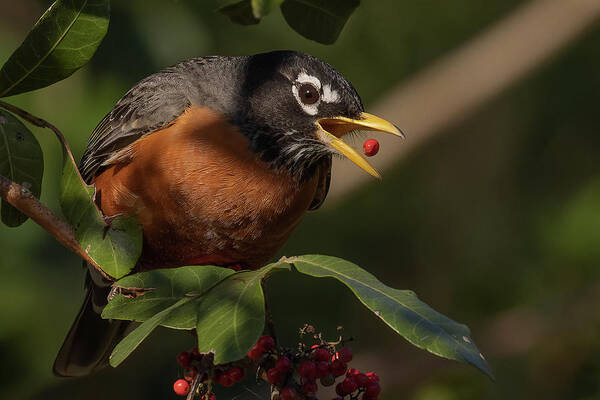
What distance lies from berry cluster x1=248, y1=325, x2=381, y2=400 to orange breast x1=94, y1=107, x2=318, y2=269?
0.88m

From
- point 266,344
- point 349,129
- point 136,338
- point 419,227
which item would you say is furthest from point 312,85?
point 419,227

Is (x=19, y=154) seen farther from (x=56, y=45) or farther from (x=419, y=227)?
(x=419, y=227)

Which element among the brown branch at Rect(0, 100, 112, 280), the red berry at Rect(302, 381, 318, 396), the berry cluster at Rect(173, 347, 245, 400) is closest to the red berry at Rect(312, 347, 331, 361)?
the red berry at Rect(302, 381, 318, 396)

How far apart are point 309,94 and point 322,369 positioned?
4.48 ft

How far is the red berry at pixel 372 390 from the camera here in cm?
218

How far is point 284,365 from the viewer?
2.01 meters

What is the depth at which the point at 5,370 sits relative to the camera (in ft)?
14.5

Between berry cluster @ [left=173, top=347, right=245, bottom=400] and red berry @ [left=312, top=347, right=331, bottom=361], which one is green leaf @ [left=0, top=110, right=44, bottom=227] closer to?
berry cluster @ [left=173, top=347, right=245, bottom=400]

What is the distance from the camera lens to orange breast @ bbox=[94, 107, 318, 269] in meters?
2.90

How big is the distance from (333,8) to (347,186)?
3.29 meters

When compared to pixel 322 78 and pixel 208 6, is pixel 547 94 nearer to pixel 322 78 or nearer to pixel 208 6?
pixel 208 6

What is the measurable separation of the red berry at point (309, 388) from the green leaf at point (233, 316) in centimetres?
37

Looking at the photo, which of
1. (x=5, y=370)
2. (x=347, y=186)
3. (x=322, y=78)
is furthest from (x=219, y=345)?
(x=347, y=186)

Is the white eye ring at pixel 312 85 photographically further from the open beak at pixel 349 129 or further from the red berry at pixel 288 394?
the red berry at pixel 288 394
